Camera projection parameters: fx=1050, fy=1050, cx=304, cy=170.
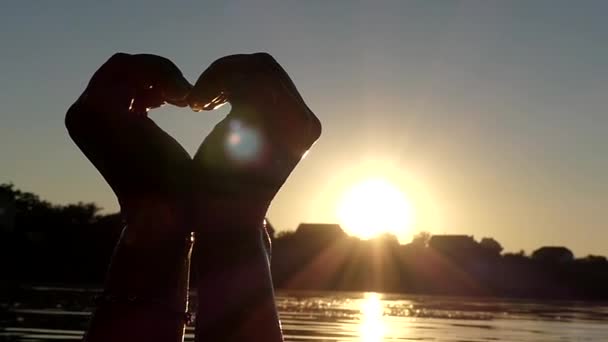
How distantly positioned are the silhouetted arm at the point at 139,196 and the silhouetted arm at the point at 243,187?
8cm

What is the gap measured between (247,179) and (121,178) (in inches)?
12.8

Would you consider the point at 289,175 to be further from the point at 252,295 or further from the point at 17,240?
the point at 17,240

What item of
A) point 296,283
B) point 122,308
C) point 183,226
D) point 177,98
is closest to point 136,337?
point 122,308

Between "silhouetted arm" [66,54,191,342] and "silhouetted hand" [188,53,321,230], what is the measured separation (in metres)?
0.09

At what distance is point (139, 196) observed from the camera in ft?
8.42

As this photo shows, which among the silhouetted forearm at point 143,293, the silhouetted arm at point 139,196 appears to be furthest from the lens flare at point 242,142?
the silhouetted forearm at point 143,293

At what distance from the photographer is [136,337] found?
2453mm

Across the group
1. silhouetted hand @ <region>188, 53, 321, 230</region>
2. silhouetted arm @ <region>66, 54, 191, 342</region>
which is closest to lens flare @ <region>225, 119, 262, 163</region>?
silhouetted hand @ <region>188, 53, 321, 230</region>

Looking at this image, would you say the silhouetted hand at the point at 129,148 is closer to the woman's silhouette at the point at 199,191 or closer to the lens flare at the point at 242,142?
the woman's silhouette at the point at 199,191

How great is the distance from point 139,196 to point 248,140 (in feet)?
1.06

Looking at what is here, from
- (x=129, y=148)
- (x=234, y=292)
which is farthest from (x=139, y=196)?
(x=234, y=292)

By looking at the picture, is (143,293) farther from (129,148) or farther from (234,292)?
(129,148)

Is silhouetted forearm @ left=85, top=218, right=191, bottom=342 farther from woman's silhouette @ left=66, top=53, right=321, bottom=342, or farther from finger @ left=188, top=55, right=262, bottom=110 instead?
finger @ left=188, top=55, right=262, bottom=110

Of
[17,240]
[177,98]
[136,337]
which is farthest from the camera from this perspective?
[17,240]
